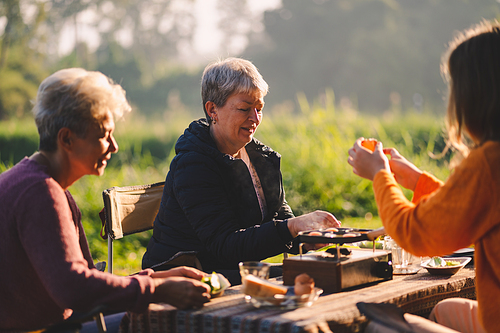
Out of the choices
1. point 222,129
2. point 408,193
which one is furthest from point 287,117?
point 222,129

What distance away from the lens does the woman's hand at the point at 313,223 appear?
2580 millimetres

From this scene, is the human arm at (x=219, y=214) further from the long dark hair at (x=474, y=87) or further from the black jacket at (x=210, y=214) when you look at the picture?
the long dark hair at (x=474, y=87)

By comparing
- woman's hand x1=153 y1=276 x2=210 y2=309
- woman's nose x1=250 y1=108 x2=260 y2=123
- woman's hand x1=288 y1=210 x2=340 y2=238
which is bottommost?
woman's hand x1=153 y1=276 x2=210 y2=309

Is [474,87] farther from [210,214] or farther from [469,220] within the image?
[210,214]

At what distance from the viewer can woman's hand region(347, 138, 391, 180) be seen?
2.06m

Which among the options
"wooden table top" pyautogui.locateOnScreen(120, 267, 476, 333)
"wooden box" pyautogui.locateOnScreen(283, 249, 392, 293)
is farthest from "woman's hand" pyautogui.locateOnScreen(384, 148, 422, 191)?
"wooden table top" pyautogui.locateOnScreen(120, 267, 476, 333)

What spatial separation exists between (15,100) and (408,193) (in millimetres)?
12225

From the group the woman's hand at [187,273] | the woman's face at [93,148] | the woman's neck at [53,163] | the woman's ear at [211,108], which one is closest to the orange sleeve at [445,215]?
the woman's hand at [187,273]

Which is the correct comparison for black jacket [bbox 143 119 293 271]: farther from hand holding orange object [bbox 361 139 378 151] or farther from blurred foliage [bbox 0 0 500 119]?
blurred foliage [bbox 0 0 500 119]

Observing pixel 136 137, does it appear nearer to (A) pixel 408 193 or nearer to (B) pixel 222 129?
(A) pixel 408 193

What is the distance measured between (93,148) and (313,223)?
1162 mm

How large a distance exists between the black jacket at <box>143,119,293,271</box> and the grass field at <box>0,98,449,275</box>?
3401mm

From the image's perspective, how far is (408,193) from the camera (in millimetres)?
8406

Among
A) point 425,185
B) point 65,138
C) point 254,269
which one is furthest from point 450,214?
point 65,138
